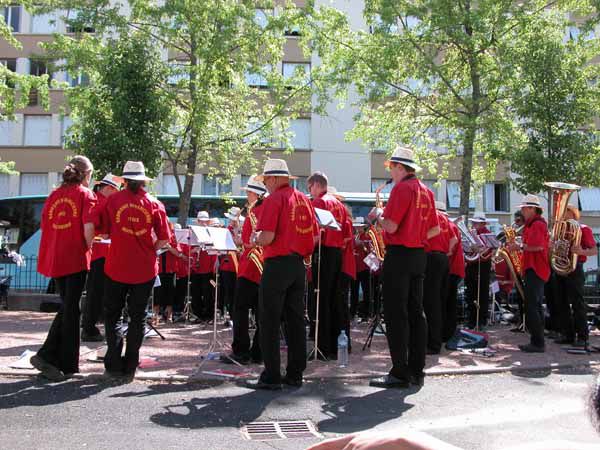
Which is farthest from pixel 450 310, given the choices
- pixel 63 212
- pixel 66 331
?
pixel 63 212

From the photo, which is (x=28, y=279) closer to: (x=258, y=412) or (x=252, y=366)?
(x=252, y=366)

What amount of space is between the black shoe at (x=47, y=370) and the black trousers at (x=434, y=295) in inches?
181

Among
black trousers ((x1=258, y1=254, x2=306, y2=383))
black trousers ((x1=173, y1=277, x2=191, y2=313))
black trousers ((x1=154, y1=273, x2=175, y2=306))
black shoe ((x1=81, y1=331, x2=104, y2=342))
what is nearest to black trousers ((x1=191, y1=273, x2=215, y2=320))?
black trousers ((x1=154, y1=273, x2=175, y2=306))

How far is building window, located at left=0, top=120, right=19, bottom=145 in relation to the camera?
36.1 metres

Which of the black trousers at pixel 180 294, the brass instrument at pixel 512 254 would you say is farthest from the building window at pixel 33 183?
the brass instrument at pixel 512 254

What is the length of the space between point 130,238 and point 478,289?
7.79 metres

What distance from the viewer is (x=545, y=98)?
16875 millimetres

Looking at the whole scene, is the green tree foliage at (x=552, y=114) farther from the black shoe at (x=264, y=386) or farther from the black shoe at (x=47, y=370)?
the black shoe at (x=47, y=370)

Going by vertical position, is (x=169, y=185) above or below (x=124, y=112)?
above

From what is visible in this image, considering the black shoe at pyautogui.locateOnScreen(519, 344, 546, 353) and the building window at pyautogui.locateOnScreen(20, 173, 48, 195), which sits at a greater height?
the building window at pyautogui.locateOnScreen(20, 173, 48, 195)

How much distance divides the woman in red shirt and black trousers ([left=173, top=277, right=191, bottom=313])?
7953 millimetres

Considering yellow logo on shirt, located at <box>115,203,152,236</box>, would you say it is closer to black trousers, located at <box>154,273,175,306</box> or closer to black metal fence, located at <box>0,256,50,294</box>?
black trousers, located at <box>154,273,175,306</box>

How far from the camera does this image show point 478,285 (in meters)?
12.5

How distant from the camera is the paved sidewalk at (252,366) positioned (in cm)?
738
